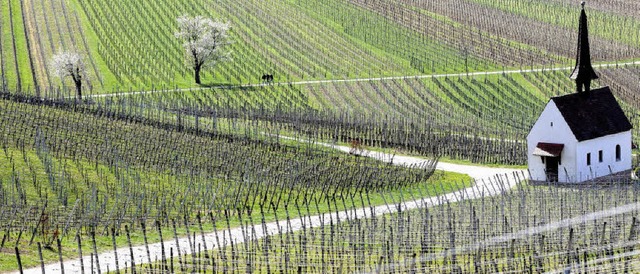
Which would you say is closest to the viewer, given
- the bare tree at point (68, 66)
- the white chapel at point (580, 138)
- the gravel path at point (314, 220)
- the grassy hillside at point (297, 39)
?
the gravel path at point (314, 220)

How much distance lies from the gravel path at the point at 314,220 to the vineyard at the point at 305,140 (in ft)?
0.62

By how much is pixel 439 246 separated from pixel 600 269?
5.86m

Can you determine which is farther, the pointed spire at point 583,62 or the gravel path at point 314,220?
the pointed spire at point 583,62

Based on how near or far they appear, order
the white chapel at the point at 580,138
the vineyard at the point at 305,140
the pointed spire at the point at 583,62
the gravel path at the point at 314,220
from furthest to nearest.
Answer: the pointed spire at the point at 583,62, the white chapel at the point at 580,138, the vineyard at the point at 305,140, the gravel path at the point at 314,220

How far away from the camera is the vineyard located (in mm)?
40219

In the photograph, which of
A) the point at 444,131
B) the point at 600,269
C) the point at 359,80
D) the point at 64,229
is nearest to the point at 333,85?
the point at 359,80

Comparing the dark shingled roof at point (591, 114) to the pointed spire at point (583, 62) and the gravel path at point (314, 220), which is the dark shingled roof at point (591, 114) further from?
the gravel path at point (314, 220)

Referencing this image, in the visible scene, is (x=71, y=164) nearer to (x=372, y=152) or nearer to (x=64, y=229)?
(x=64, y=229)

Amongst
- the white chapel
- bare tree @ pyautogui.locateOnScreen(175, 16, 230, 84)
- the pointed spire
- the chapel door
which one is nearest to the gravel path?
the chapel door

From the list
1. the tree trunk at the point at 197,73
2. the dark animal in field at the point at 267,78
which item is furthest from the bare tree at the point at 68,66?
the dark animal in field at the point at 267,78

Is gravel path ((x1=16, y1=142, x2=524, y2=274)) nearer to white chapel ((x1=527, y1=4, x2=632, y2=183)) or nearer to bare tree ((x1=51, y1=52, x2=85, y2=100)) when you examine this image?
white chapel ((x1=527, y1=4, x2=632, y2=183))

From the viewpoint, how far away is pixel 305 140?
6975cm

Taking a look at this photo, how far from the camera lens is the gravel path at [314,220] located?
39281 millimetres

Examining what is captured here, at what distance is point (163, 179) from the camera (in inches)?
2157
